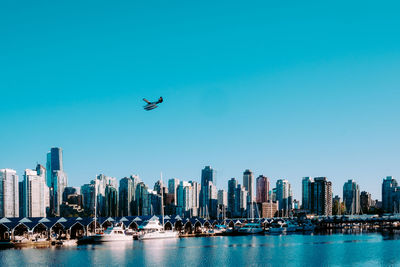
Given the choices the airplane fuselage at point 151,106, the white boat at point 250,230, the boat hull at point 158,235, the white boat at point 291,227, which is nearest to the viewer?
the airplane fuselage at point 151,106

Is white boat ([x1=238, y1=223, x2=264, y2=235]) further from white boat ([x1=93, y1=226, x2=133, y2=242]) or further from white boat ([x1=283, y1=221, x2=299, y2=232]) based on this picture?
white boat ([x1=93, y1=226, x2=133, y2=242])

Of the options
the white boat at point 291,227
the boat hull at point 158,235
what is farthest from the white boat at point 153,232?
the white boat at point 291,227

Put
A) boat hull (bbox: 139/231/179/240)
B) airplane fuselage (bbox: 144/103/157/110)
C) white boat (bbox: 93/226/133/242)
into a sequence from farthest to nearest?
boat hull (bbox: 139/231/179/240)
white boat (bbox: 93/226/133/242)
airplane fuselage (bbox: 144/103/157/110)

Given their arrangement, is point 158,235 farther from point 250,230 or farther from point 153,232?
point 250,230

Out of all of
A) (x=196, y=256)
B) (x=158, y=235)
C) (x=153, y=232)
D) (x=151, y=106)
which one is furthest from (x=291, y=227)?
(x=151, y=106)

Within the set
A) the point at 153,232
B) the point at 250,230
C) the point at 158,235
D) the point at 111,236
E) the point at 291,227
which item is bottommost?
the point at 291,227

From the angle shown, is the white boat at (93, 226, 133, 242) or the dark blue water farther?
the white boat at (93, 226, 133, 242)

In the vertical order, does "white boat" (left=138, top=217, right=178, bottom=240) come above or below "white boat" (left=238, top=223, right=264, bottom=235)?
above

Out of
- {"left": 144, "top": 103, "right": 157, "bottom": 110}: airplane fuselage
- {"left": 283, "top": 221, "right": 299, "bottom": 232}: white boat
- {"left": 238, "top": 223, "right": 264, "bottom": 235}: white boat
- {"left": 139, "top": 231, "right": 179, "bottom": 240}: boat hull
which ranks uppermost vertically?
{"left": 144, "top": 103, "right": 157, "bottom": 110}: airplane fuselage

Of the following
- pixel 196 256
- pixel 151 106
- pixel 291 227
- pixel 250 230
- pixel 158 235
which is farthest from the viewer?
pixel 291 227

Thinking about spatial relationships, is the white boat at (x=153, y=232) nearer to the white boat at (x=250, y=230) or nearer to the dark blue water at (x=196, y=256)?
the dark blue water at (x=196, y=256)

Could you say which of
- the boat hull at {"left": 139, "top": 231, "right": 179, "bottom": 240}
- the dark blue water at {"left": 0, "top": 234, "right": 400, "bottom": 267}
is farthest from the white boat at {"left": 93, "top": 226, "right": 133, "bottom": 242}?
the dark blue water at {"left": 0, "top": 234, "right": 400, "bottom": 267}
